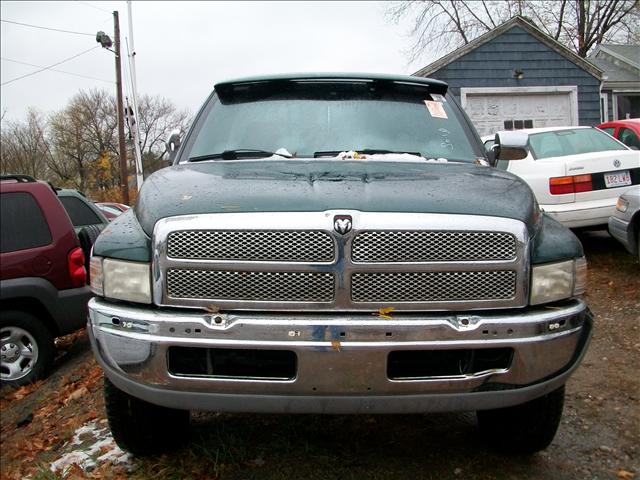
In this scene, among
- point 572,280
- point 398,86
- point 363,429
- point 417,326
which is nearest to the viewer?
point 417,326

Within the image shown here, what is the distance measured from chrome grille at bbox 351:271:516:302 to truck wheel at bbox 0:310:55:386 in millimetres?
3851

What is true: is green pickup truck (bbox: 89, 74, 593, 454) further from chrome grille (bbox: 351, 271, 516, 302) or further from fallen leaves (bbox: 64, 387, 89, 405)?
fallen leaves (bbox: 64, 387, 89, 405)

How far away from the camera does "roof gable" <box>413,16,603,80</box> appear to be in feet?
49.5

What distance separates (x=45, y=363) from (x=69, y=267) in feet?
2.86

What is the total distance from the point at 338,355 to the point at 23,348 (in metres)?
3.97

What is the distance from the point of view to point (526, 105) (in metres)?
15.3

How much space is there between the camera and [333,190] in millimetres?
2303

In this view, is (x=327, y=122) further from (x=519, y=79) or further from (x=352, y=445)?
(x=519, y=79)

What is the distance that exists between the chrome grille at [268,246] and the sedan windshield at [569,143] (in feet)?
18.2

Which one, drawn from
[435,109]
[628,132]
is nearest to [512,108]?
[628,132]

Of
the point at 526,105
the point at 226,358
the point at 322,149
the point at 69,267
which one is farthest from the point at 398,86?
the point at 526,105

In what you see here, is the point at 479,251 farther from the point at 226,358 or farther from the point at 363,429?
the point at 363,429

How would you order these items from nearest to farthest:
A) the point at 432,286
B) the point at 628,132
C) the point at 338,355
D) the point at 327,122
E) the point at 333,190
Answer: the point at 338,355 → the point at 432,286 → the point at 333,190 → the point at 327,122 → the point at 628,132

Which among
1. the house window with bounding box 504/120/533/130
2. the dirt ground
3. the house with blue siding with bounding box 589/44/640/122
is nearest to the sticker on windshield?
the dirt ground
